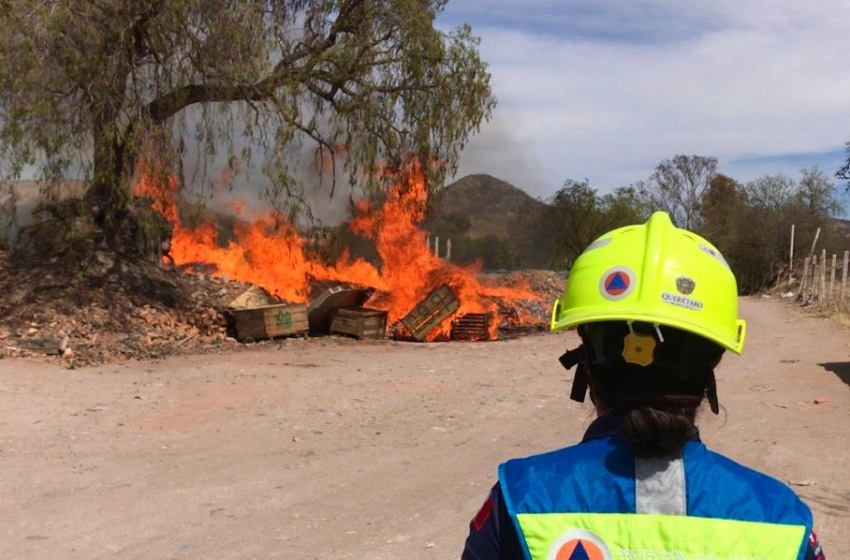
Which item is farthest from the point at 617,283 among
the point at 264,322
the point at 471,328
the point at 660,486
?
the point at 471,328

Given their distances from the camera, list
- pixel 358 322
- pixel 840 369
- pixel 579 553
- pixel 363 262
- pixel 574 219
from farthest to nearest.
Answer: pixel 574 219
pixel 363 262
pixel 358 322
pixel 840 369
pixel 579 553

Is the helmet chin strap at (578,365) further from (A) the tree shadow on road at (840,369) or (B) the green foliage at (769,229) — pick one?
(B) the green foliage at (769,229)

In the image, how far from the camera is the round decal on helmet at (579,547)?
1.28 meters

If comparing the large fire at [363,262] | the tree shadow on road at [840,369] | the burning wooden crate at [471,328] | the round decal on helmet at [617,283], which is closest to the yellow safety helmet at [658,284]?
the round decal on helmet at [617,283]

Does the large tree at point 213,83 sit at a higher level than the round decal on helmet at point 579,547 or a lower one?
higher

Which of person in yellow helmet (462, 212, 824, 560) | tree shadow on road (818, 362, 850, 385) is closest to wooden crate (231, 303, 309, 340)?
tree shadow on road (818, 362, 850, 385)

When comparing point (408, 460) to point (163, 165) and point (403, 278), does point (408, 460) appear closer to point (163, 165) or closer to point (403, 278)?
point (163, 165)

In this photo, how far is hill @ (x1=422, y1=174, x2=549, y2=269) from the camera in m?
23.9

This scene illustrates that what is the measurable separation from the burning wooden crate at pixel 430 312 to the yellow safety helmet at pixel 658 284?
1663cm

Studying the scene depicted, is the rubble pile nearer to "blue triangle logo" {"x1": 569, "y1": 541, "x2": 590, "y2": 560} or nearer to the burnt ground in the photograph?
the burnt ground

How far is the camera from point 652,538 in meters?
1.29

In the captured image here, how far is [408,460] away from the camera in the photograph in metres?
7.19

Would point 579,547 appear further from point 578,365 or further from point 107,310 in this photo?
point 107,310

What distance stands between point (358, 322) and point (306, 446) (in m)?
9.08
